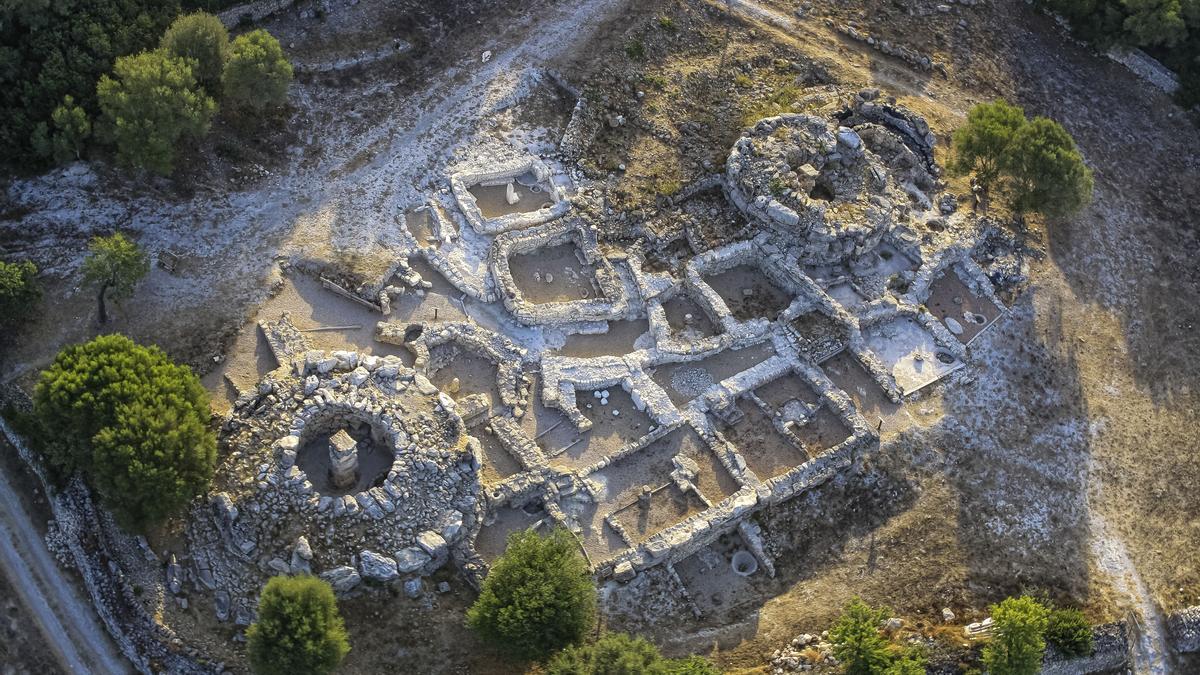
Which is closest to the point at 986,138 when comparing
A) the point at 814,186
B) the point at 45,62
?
the point at 814,186

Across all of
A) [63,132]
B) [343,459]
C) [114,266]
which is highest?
[63,132]

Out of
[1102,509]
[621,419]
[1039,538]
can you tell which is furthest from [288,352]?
[1102,509]

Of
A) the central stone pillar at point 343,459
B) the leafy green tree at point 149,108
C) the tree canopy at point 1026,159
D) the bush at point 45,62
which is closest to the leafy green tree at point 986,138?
the tree canopy at point 1026,159

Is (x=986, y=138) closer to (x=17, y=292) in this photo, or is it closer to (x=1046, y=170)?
(x=1046, y=170)

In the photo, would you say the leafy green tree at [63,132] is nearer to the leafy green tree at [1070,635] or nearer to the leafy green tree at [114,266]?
the leafy green tree at [114,266]

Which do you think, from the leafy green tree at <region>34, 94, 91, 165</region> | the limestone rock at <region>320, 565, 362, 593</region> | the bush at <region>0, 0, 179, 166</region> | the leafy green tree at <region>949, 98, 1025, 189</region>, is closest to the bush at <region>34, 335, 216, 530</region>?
the limestone rock at <region>320, 565, 362, 593</region>
